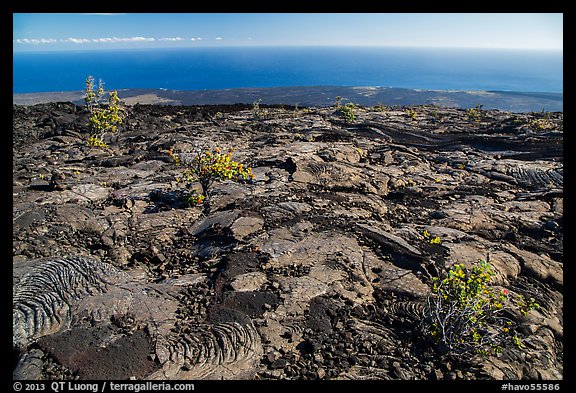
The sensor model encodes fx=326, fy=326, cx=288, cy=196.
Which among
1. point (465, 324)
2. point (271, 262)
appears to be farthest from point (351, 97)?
point (465, 324)

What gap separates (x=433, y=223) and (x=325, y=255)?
17.1 ft

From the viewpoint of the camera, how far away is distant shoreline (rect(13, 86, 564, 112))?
9738 centimetres

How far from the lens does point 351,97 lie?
10650 cm

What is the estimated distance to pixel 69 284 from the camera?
7.57 meters

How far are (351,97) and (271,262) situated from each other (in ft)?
346

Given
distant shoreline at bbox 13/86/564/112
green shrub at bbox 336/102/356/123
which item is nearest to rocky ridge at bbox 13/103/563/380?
green shrub at bbox 336/102/356/123

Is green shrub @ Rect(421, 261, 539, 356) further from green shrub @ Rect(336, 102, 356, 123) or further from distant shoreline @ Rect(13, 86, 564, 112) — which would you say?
distant shoreline @ Rect(13, 86, 564, 112)

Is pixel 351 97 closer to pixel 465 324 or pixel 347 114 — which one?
pixel 347 114

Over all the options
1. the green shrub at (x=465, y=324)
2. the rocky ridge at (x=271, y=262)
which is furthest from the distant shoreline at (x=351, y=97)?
the green shrub at (x=465, y=324)

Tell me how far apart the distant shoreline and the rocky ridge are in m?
82.6

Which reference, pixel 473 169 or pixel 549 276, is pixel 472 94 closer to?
pixel 473 169

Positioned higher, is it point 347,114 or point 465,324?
point 347,114

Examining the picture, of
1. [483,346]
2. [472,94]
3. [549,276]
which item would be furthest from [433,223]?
[472,94]

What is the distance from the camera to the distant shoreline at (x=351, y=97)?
9738 centimetres
